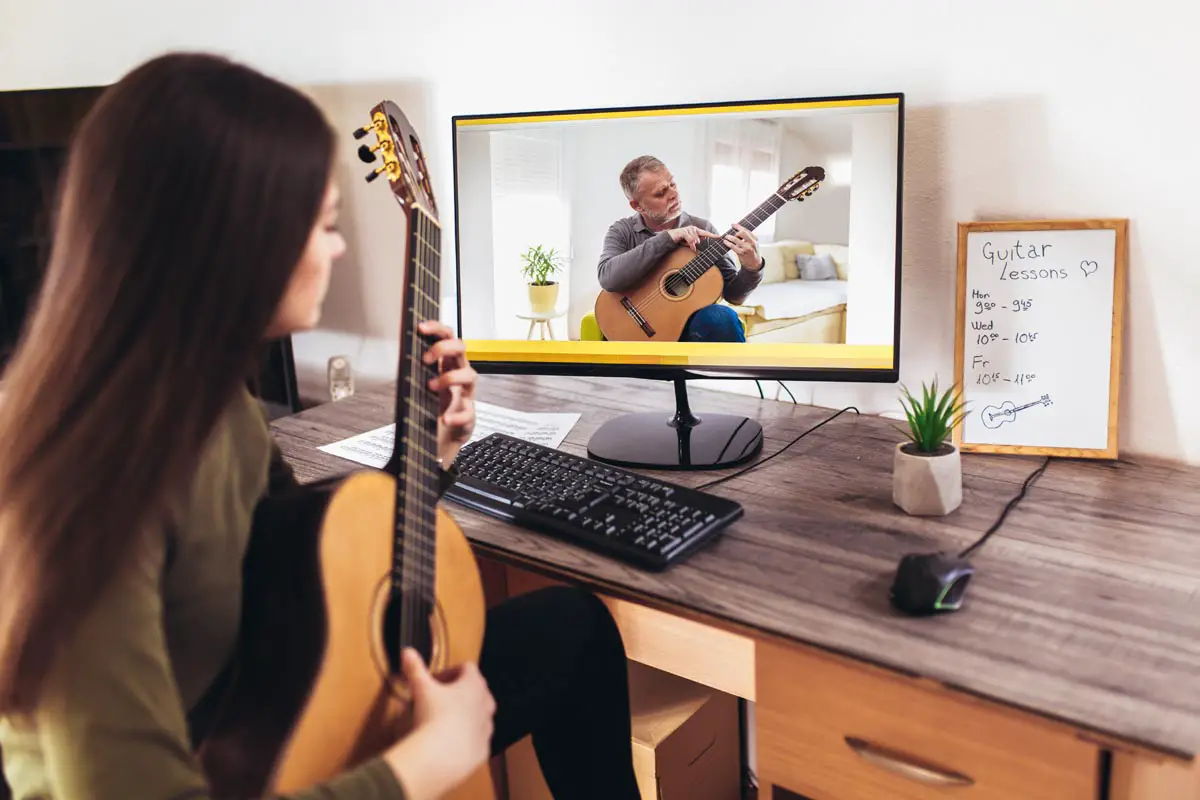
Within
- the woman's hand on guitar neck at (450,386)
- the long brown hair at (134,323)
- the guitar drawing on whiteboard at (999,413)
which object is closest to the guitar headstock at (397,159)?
the woman's hand on guitar neck at (450,386)

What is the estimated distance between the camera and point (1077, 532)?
1.06 metres

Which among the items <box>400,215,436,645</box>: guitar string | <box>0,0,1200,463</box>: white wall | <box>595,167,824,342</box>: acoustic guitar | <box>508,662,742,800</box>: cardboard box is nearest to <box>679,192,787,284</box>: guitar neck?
<box>595,167,824,342</box>: acoustic guitar

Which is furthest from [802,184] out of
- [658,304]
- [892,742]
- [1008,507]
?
[892,742]

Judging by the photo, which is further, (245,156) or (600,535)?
(600,535)

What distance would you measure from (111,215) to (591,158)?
2.54 feet

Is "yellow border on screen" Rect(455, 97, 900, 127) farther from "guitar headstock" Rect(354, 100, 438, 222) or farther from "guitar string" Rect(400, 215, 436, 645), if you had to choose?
"guitar string" Rect(400, 215, 436, 645)

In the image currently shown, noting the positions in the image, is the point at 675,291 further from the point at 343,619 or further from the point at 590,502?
the point at 343,619

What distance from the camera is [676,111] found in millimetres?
1335

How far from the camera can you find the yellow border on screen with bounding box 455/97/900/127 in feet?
4.15

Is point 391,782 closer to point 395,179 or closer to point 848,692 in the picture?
point 848,692

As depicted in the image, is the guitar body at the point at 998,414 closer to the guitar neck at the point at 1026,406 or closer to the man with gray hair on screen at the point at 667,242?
the guitar neck at the point at 1026,406

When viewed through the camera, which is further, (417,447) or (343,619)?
(417,447)

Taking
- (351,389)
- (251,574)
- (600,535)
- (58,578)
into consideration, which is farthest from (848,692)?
(351,389)

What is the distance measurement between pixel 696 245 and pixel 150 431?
802 mm
